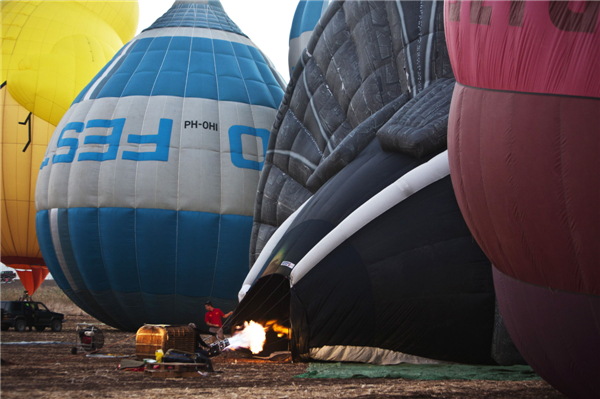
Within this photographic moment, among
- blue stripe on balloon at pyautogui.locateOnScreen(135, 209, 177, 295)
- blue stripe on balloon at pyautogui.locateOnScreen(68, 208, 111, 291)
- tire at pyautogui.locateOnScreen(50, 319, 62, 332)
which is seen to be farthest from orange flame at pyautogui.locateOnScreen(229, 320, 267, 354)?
tire at pyautogui.locateOnScreen(50, 319, 62, 332)

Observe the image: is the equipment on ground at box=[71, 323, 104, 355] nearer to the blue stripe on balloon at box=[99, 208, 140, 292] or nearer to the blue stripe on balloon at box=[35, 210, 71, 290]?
the blue stripe on balloon at box=[99, 208, 140, 292]

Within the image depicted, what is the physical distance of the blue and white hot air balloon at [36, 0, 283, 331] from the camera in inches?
485

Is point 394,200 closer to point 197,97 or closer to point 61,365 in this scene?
point 61,365

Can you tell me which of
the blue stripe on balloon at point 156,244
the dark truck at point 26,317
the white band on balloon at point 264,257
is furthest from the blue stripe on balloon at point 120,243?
the white band on balloon at point 264,257

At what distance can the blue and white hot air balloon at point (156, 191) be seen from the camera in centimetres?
1231

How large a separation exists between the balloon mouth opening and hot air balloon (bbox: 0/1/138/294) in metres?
11.4

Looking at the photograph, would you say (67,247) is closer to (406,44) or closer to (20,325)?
(20,325)

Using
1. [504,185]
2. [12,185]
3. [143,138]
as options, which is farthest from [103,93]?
[504,185]

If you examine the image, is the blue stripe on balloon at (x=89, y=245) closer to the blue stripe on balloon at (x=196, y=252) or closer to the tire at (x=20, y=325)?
the blue stripe on balloon at (x=196, y=252)

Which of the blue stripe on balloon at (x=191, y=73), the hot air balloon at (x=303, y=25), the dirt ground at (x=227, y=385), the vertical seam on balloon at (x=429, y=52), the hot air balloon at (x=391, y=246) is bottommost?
the dirt ground at (x=227, y=385)

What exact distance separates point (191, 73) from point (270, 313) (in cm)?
630

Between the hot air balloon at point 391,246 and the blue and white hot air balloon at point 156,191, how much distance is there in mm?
3689

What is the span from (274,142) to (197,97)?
2.49 metres

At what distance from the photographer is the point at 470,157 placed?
478cm
